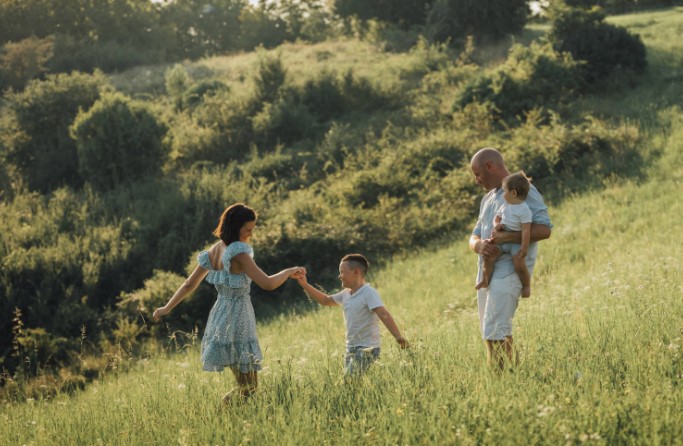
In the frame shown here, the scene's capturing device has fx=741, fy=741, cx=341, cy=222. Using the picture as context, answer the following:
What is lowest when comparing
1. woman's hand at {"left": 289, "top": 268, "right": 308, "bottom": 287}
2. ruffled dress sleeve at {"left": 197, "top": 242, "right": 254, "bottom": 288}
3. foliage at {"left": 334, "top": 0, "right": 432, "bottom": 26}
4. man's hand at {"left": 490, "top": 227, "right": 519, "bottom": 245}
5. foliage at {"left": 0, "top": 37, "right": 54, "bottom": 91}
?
woman's hand at {"left": 289, "top": 268, "right": 308, "bottom": 287}

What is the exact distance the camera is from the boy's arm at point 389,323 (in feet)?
18.7

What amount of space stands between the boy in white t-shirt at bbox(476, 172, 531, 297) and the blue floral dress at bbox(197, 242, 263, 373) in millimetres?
1953

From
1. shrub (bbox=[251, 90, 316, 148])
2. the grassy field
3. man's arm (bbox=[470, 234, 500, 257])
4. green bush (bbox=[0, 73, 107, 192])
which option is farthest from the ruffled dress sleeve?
green bush (bbox=[0, 73, 107, 192])

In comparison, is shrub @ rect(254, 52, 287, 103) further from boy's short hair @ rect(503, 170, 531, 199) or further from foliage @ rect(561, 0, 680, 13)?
boy's short hair @ rect(503, 170, 531, 199)

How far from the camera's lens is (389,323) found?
5703 millimetres

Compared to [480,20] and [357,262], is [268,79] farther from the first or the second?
[357,262]

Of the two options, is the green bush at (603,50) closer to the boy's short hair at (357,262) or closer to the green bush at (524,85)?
the green bush at (524,85)

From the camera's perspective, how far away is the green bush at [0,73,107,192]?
27328 mm

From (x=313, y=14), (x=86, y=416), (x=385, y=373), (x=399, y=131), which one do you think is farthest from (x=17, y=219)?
(x=313, y=14)

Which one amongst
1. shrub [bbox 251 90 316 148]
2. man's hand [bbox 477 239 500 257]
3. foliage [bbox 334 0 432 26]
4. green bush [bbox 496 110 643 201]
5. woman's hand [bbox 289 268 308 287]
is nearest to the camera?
man's hand [bbox 477 239 500 257]

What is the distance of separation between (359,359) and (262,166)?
63.1 ft

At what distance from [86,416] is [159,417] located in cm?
85

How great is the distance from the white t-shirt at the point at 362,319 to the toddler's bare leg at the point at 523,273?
1116mm

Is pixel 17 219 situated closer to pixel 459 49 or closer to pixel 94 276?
pixel 94 276
